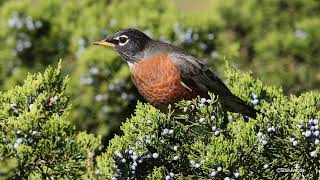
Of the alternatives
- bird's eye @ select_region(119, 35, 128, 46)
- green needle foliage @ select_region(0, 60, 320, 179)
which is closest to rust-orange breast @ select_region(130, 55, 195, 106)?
bird's eye @ select_region(119, 35, 128, 46)

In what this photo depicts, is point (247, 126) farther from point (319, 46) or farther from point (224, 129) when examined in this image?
point (319, 46)

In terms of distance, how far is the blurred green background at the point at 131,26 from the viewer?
17.2 feet

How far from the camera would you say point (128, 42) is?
4.48 meters

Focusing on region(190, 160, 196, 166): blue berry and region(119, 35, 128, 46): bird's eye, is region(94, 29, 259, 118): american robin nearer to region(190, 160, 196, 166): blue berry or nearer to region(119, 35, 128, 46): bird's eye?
region(119, 35, 128, 46): bird's eye

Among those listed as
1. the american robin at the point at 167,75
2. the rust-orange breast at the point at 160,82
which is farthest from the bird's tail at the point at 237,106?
the rust-orange breast at the point at 160,82

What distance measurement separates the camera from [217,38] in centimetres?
583

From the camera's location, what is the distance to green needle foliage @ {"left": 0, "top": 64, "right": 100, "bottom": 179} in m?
2.93

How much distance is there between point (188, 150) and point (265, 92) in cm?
86

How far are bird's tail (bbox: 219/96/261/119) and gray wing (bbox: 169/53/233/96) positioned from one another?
0.07m

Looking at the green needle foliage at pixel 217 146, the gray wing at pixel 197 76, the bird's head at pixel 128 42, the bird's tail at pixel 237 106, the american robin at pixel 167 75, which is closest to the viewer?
the green needle foliage at pixel 217 146

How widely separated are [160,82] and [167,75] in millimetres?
77

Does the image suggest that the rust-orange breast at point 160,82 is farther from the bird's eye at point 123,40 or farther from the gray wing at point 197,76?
the bird's eye at point 123,40

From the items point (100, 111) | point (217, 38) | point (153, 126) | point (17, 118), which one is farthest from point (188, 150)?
point (217, 38)

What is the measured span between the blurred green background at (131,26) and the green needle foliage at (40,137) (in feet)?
6.01
